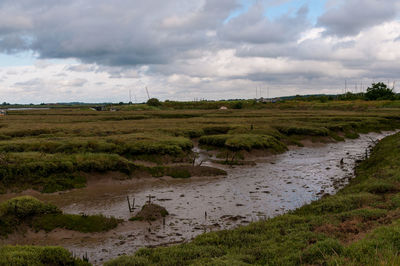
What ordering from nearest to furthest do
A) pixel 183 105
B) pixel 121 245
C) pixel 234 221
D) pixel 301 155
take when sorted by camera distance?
pixel 121 245 < pixel 234 221 < pixel 301 155 < pixel 183 105

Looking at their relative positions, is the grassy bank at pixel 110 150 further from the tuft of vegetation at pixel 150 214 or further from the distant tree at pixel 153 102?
the distant tree at pixel 153 102

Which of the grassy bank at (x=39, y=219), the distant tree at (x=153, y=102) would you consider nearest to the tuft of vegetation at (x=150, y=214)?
the grassy bank at (x=39, y=219)

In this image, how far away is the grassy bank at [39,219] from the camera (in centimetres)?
1413

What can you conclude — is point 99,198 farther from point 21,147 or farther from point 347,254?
point 347,254

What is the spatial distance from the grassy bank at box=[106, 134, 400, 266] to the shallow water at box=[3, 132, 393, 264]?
2.40m

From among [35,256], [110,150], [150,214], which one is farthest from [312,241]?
[110,150]

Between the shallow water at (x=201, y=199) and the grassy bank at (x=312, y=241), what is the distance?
7.88 feet

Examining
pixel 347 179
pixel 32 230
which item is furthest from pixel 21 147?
pixel 347 179

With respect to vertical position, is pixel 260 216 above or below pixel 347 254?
below

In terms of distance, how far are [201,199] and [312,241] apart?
32.2 ft

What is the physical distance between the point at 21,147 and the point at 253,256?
24884mm

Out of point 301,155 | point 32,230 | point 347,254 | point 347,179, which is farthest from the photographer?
point 301,155

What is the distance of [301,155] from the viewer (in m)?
36.5

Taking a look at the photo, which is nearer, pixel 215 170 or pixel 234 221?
pixel 234 221
